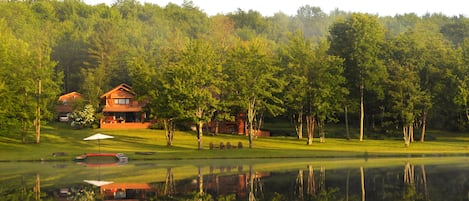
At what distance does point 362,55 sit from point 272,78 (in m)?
20.1

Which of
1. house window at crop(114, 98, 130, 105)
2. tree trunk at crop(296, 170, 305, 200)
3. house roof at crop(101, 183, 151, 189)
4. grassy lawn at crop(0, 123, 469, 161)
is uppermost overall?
house window at crop(114, 98, 130, 105)

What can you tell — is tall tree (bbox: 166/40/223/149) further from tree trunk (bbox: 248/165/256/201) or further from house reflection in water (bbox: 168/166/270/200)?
house reflection in water (bbox: 168/166/270/200)

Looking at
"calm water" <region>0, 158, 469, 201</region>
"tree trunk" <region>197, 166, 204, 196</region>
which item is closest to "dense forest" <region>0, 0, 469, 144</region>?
"calm water" <region>0, 158, 469, 201</region>

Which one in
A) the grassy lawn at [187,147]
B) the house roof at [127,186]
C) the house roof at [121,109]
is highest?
the house roof at [121,109]

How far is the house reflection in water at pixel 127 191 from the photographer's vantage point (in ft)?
94.8

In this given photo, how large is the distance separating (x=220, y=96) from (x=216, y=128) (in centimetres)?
1664

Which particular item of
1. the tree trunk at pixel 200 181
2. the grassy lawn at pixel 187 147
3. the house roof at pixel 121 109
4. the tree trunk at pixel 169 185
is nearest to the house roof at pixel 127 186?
the tree trunk at pixel 169 185

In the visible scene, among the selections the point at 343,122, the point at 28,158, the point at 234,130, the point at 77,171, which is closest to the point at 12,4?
the point at 234,130

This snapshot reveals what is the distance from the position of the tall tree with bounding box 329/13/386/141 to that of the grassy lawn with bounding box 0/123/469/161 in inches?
313

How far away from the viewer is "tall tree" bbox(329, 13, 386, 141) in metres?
86.3

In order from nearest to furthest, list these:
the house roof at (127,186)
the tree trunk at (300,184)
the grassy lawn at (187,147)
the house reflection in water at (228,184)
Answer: the tree trunk at (300,184), the house reflection in water at (228,184), the house roof at (127,186), the grassy lawn at (187,147)

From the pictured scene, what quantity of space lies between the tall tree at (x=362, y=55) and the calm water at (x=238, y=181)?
3777cm

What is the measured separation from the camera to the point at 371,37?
87562 millimetres

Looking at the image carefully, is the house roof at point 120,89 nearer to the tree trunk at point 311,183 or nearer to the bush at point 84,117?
the bush at point 84,117
